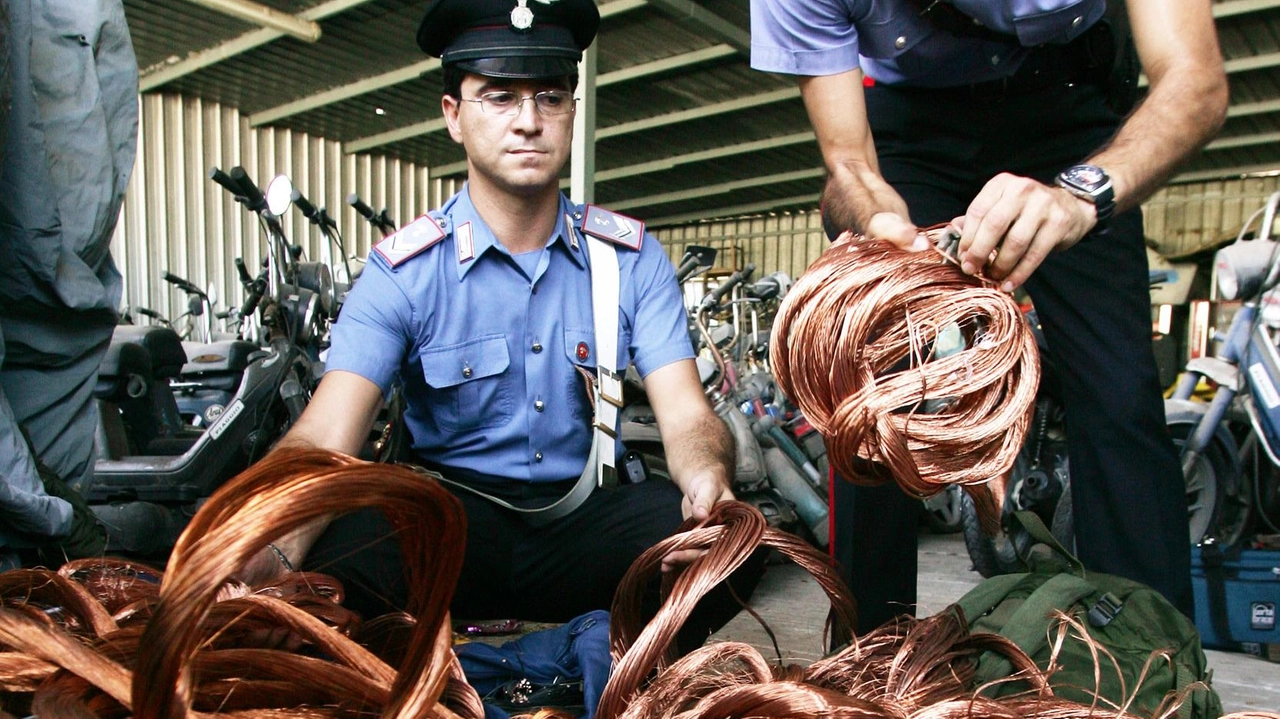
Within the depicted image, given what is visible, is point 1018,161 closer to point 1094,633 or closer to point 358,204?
point 1094,633

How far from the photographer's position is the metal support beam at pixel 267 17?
8.67 metres

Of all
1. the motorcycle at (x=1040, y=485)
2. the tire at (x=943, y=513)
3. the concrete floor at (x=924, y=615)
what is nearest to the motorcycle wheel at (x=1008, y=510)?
the motorcycle at (x=1040, y=485)

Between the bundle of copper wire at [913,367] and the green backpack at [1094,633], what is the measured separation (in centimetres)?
22

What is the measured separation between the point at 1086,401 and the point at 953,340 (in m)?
1.62

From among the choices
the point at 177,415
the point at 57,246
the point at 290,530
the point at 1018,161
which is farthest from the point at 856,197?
the point at 177,415

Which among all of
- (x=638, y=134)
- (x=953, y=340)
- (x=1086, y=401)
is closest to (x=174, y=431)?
(x=953, y=340)

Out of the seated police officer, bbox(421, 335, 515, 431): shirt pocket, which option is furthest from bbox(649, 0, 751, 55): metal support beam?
bbox(421, 335, 515, 431): shirt pocket

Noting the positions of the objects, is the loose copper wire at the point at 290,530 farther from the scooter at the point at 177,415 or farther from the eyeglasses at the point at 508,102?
the scooter at the point at 177,415

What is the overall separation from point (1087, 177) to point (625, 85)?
1034cm

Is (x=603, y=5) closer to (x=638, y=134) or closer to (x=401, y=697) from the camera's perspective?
(x=638, y=134)

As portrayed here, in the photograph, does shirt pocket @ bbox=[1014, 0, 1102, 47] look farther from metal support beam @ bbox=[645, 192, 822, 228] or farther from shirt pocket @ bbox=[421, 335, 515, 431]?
metal support beam @ bbox=[645, 192, 822, 228]

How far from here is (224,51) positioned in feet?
33.5

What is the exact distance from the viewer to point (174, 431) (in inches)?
173

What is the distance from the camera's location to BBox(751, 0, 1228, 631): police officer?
1.55 metres
